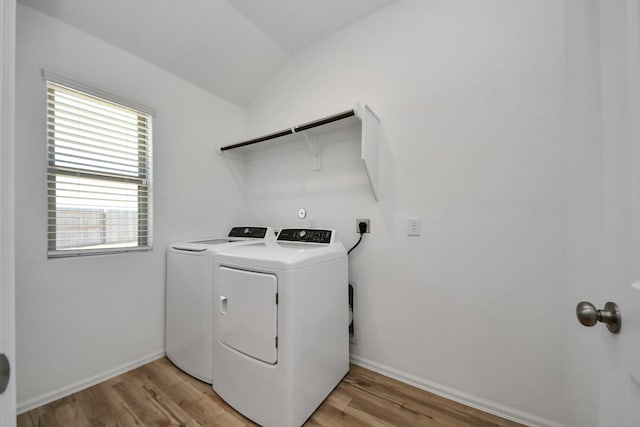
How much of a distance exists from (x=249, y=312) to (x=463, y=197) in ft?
4.69

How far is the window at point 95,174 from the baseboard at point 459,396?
195 cm

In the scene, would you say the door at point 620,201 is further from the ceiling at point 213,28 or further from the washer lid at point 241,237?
the washer lid at point 241,237

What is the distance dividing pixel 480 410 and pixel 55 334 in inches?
99.9

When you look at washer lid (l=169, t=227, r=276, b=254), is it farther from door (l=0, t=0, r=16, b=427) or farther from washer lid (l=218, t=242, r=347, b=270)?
door (l=0, t=0, r=16, b=427)

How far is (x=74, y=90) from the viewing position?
1.46m

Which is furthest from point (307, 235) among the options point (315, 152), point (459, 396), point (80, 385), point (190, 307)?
point (80, 385)

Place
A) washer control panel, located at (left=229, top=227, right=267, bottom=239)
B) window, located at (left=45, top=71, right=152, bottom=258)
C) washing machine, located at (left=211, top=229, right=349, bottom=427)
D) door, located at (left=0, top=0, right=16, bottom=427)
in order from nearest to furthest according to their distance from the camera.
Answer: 1. door, located at (left=0, top=0, right=16, bottom=427)
2. washing machine, located at (left=211, top=229, right=349, bottom=427)
3. window, located at (left=45, top=71, right=152, bottom=258)
4. washer control panel, located at (left=229, top=227, right=267, bottom=239)

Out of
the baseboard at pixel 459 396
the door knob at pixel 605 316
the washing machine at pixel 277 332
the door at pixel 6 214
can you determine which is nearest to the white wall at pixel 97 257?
the washing machine at pixel 277 332

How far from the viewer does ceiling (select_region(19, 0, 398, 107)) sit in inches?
58.8

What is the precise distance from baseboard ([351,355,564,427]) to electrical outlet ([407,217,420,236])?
952 mm

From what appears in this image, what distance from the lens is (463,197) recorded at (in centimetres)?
142

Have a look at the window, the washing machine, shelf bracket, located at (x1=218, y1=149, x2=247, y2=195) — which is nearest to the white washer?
the washing machine

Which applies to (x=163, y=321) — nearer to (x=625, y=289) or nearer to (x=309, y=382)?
(x=309, y=382)

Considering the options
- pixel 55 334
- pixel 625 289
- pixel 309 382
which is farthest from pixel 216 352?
pixel 625 289
